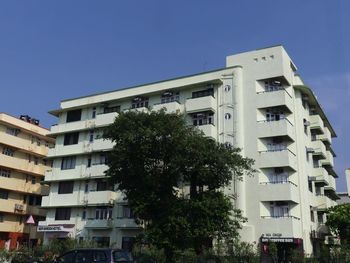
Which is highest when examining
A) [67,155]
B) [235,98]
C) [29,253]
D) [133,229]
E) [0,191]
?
[235,98]

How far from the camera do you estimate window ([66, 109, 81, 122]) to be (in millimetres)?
54438

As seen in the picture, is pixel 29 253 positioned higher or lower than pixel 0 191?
lower

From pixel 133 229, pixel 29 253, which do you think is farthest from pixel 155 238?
pixel 133 229

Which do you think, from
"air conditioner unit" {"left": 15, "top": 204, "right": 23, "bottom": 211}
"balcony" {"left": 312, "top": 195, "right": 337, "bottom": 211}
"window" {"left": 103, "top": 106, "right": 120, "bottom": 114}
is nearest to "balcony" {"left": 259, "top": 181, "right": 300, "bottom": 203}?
"balcony" {"left": 312, "top": 195, "right": 337, "bottom": 211}

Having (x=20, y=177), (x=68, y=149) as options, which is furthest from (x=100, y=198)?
(x=20, y=177)

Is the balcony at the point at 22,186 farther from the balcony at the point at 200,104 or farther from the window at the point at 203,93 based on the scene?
the window at the point at 203,93

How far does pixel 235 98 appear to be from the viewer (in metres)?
44.9

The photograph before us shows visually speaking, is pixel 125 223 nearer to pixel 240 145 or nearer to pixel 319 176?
pixel 240 145

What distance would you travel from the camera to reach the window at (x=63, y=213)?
50.7 metres

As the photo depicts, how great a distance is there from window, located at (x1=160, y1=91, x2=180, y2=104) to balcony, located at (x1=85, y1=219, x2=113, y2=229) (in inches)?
535

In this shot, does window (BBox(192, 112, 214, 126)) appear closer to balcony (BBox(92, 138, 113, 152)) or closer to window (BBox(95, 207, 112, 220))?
balcony (BBox(92, 138, 113, 152))

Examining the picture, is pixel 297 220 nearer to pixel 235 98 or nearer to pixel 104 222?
pixel 235 98

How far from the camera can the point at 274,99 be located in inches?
1714

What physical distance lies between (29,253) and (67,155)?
61.0 ft
